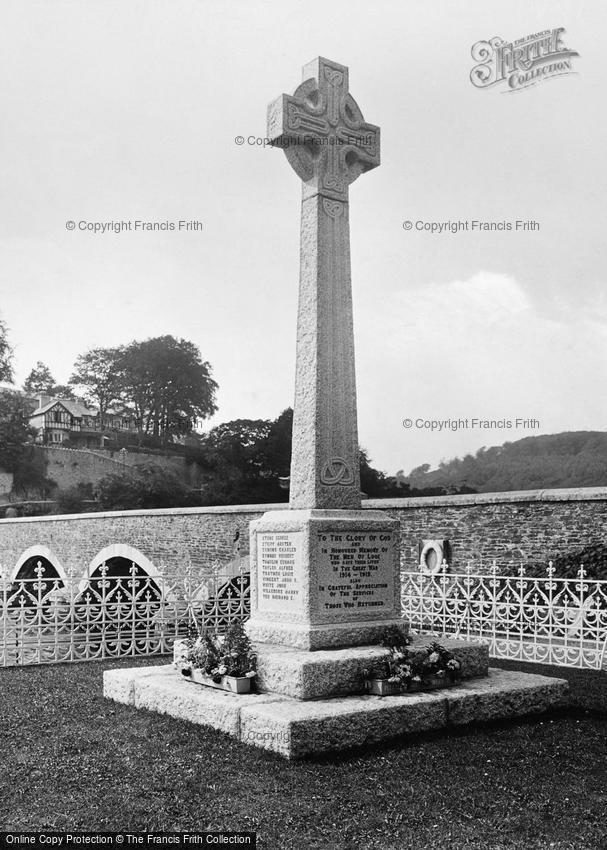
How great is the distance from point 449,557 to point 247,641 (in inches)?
296

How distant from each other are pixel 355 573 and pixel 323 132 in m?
3.66

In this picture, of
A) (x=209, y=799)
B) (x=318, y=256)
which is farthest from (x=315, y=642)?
(x=318, y=256)

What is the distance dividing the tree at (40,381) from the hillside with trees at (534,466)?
98.3 ft

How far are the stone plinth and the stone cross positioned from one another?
242mm

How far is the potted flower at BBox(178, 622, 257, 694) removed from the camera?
18.7 ft

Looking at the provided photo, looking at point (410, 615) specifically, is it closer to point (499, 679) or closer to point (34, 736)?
point (499, 679)

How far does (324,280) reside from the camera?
261 inches

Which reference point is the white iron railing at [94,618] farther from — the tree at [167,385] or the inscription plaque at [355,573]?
the tree at [167,385]

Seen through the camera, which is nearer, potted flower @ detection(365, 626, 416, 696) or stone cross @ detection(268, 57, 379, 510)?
potted flower @ detection(365, 626, 416, 696)

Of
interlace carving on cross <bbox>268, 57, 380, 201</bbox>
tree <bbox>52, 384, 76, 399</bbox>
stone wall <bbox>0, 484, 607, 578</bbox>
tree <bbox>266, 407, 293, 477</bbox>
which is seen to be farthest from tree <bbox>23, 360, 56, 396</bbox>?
interlace carving on cross <bbox>268, 57, 380, 201</bbox>

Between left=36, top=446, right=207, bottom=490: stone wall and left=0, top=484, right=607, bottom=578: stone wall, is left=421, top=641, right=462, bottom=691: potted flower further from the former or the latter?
left=36, top=446, right=207, bottom=490: stone wall

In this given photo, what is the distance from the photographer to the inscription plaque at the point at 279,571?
615 centimetres

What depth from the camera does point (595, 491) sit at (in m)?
11.4

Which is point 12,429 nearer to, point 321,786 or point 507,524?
point 507,524
